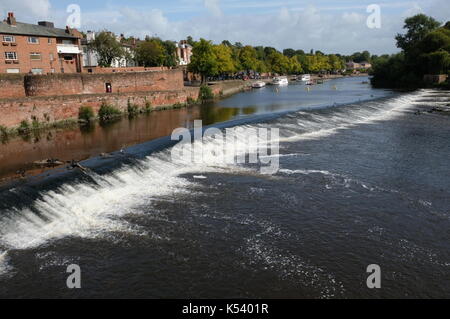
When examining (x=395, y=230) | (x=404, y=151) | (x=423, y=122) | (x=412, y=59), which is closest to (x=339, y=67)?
(x=412, y=59)

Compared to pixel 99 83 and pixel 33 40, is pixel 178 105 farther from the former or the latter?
pixel 33 40

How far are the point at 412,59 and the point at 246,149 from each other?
7162 cm

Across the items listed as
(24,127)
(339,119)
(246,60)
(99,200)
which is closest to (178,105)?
(24,127)

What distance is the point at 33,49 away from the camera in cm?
4572

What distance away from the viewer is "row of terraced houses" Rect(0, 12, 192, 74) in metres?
43.2

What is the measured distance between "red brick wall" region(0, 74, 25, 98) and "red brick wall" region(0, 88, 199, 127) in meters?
3.32

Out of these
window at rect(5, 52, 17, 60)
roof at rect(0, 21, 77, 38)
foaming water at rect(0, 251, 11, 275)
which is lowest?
foaming water at rect(0, 251, 11, 275)

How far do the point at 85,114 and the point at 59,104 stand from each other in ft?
8.92

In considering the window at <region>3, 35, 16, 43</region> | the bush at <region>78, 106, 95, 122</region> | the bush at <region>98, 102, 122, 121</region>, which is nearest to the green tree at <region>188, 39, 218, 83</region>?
the bush at <region>98, 102, 122, 121</region>

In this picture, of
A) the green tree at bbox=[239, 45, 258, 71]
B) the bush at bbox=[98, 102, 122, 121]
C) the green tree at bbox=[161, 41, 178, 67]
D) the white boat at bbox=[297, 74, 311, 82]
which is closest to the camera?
the bush at bbox=[98, 102, 122, 121]

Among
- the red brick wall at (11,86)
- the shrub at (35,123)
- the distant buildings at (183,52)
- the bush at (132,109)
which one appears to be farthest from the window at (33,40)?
the distant buildings at (183,52)

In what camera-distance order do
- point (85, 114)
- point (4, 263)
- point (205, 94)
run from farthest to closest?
point (205, 94), point (85, 114), point (4, 263)

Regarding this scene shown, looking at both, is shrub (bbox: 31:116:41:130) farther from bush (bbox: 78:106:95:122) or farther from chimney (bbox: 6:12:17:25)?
chimney (bbox: 6:12:17:25)
